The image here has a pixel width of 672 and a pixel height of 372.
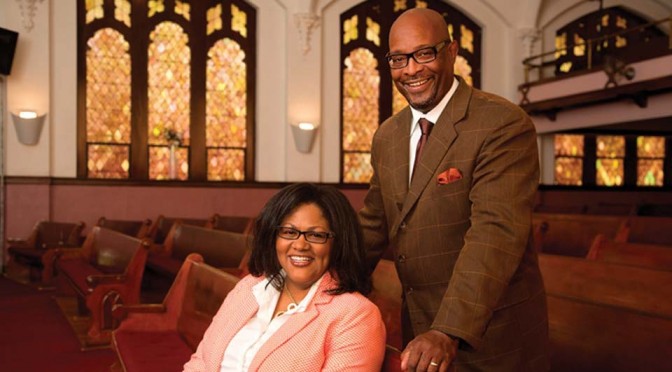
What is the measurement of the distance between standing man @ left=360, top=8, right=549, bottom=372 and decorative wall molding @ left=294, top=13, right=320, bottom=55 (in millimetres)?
8812

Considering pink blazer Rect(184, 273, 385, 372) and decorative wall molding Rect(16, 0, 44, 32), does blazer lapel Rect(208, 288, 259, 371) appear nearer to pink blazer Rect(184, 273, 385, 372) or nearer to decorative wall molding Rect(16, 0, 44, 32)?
pink blazer Rect(184, 273, 385, 372)

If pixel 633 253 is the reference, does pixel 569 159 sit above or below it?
above

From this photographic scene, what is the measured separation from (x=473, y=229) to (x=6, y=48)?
28.4 ft

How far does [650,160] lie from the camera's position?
1383cm

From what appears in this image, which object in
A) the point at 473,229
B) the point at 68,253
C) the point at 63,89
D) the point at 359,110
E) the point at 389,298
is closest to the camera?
the point at 473,229

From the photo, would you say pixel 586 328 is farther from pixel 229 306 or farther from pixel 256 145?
pixel 256 145

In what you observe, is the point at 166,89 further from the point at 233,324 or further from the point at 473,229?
the point at 473,229

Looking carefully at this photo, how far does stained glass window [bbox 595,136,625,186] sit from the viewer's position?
1331cm

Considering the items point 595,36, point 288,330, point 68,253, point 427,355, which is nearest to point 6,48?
point 68,253

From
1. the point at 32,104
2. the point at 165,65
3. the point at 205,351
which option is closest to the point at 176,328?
the point at 205,351

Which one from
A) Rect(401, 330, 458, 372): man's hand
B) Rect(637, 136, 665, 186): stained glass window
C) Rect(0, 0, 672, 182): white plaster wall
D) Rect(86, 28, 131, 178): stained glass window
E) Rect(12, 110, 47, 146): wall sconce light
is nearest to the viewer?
Rect(401, 330, 458, 372): man's hand

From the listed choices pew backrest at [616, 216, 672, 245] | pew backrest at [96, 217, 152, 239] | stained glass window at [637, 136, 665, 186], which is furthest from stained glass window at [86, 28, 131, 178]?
stained glass window at [637, 136, 665, 186]

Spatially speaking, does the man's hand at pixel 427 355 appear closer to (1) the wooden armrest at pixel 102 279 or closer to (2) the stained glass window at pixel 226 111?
(1) the wooden armrest at pixel 102 279

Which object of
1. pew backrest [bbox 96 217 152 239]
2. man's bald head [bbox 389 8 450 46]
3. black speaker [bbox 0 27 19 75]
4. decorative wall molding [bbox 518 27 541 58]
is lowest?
pew backrest [bbox 96 217 152 239]
